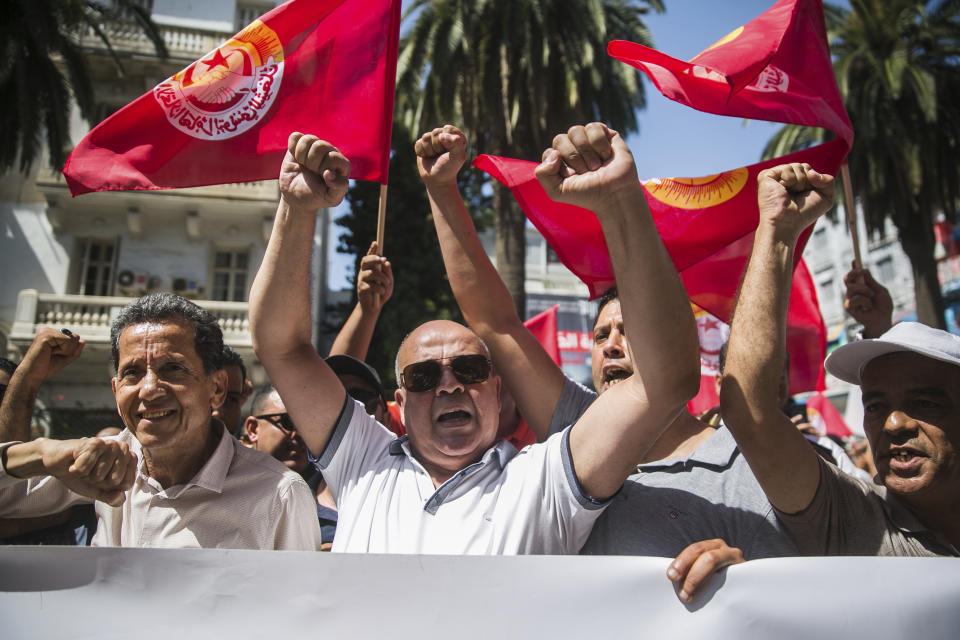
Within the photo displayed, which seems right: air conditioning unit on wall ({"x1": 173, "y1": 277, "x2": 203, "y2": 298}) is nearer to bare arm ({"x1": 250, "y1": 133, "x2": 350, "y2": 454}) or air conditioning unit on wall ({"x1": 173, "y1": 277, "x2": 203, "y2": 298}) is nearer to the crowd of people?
the crowd of people

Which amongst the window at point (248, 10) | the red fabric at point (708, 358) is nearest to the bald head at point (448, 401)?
the red fabric at point (708, 358)

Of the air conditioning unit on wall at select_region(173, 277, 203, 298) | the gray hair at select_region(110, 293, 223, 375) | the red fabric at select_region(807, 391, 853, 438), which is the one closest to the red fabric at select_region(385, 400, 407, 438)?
the gray hair at select_region(110, 293, 223, 375)

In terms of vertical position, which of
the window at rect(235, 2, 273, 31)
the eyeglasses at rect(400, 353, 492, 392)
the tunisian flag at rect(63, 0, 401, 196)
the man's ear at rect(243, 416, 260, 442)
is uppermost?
the window at rect(235, 2, 273, 31)

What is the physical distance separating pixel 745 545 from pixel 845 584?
0.35m

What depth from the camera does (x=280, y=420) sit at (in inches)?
133

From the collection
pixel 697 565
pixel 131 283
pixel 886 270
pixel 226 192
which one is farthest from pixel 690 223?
pixel 886 270

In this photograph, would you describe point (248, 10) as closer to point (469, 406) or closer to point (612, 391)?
point (469, 406)

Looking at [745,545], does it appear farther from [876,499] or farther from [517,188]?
[517,188]

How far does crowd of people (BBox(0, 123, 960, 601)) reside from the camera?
170 centimetres

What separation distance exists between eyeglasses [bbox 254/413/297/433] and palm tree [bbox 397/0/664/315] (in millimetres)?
7047

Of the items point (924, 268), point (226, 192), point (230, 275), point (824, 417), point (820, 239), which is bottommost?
point (824, 417)

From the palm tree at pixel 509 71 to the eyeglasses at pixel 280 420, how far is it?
7.05m

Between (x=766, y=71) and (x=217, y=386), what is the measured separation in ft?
8.06

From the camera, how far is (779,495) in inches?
70.2
